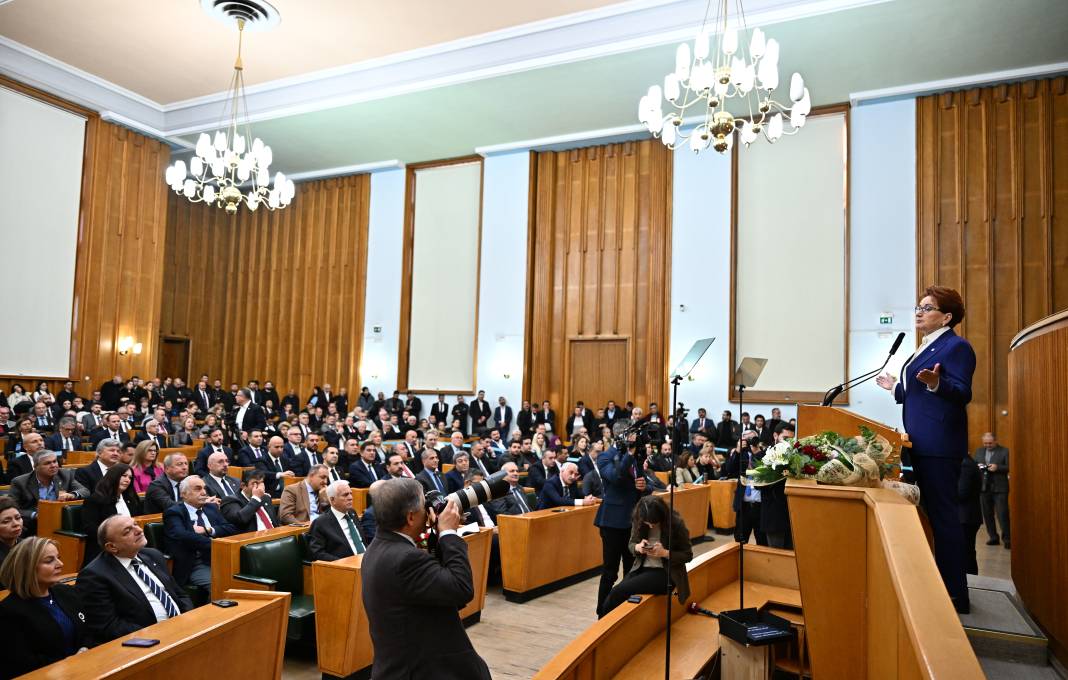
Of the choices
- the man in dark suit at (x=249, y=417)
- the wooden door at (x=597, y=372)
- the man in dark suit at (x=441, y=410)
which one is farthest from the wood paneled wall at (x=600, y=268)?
the man in dark suit at (x=249, y=417)

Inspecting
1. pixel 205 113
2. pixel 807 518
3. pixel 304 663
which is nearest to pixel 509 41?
pixel 205 113

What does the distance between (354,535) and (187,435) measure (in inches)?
233

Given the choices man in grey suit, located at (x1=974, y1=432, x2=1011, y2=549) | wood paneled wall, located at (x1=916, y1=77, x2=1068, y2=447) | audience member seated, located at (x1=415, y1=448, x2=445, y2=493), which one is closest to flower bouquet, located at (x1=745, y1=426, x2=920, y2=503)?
audience member seated, located at (x1=415, y1=448, x2=445, y2=493)

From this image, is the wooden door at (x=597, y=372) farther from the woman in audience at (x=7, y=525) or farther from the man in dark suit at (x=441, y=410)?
the woman in audience at (x=7, y=525)

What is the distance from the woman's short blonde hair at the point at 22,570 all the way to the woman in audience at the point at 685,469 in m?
6.94

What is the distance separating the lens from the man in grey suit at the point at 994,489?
812cm

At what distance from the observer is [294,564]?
4.56m

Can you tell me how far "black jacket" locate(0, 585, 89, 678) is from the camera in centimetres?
271

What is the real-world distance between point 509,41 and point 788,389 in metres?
7.09

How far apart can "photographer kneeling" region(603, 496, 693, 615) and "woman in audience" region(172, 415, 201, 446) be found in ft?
24.7

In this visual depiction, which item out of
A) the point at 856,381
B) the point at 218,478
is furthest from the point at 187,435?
the point at 856,381

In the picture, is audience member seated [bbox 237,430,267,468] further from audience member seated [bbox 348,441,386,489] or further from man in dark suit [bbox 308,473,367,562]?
man in dark suit [bbox 308,473,367,562]

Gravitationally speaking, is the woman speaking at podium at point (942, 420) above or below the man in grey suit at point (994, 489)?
above

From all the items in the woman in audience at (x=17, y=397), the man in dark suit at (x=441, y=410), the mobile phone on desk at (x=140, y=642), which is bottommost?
the mobile phone on desk at (x=140, y=642)
